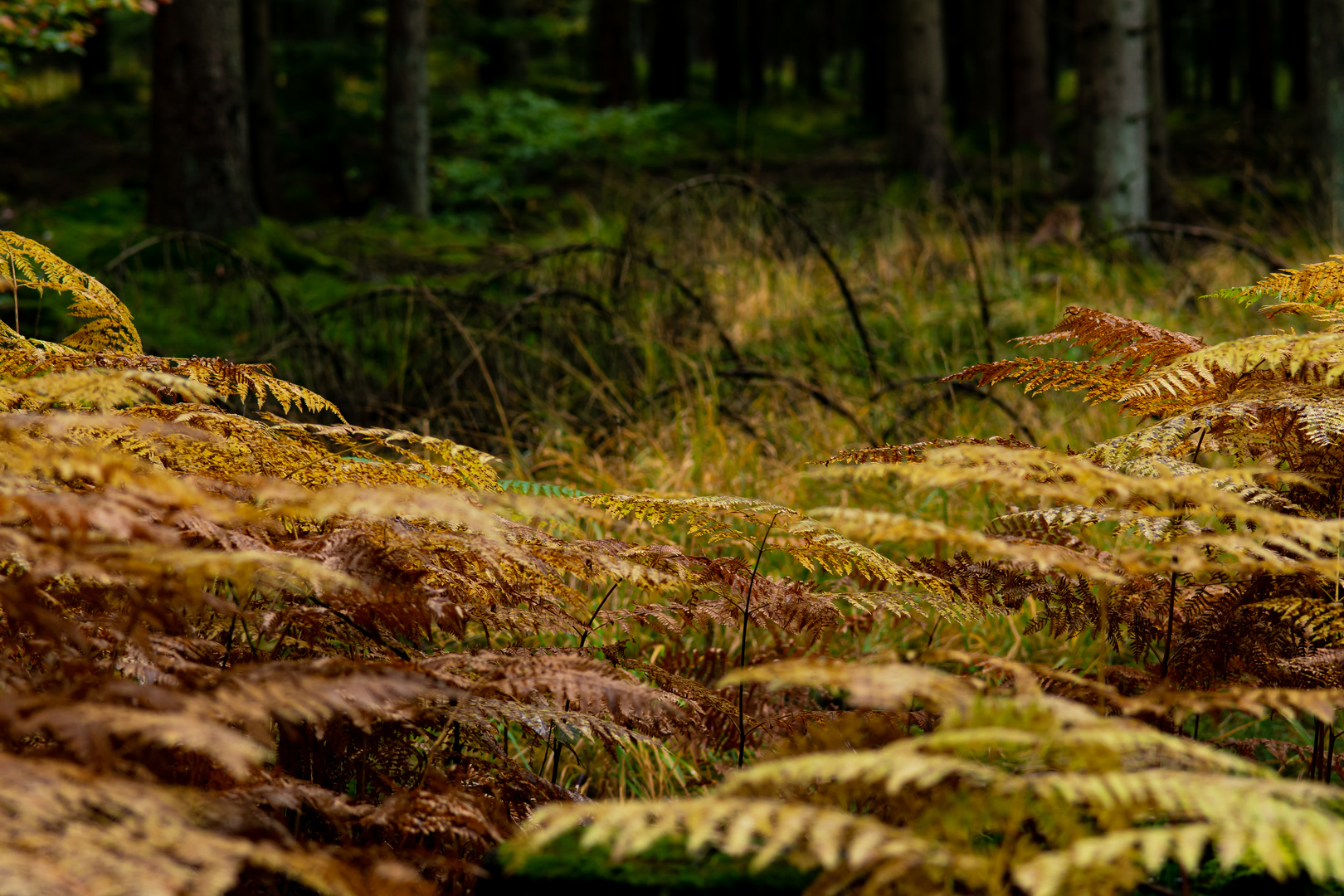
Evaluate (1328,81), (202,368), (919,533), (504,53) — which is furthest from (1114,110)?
(504,53)

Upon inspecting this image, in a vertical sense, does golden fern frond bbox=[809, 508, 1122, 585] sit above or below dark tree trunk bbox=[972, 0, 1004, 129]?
below

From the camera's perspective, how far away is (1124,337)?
198cm

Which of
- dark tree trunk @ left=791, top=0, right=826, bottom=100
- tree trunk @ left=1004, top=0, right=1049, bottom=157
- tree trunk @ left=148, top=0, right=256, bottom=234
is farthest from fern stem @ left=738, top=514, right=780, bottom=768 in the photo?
dark tree trunk @ left=791, top=0, right=826, bottom=100

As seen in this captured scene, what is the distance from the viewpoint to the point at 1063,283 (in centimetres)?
661

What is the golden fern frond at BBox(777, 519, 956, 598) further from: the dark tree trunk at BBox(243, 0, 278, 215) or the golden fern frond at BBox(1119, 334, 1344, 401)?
the dark tree trunk at BBox(243, 0, 278, 215)

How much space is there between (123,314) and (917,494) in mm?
2794

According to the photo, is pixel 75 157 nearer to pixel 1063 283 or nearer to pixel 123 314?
pixel 1063 283

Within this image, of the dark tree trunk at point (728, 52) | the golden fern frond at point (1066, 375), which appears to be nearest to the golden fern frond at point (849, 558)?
the golden fern frond at point (1066, 375)

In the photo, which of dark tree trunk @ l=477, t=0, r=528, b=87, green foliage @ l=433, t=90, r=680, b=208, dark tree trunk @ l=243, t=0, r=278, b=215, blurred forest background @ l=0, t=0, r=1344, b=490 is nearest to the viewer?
blurred forest background @ l=0, t=0, r=1344, b=490

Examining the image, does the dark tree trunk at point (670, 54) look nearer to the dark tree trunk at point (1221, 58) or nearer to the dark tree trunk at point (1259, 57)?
the dark tree trunk at point (1259, 57)

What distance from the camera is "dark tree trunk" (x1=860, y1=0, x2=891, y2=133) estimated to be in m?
20.1

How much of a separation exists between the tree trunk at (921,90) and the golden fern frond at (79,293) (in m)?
9.76

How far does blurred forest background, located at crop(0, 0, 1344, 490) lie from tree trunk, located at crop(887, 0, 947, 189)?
4cm

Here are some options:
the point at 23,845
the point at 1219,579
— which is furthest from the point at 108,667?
the point at 1219,579
